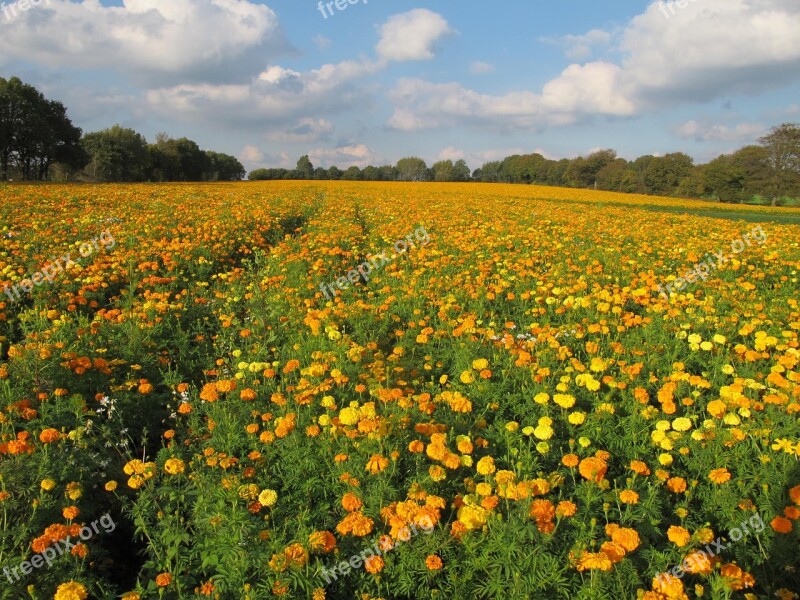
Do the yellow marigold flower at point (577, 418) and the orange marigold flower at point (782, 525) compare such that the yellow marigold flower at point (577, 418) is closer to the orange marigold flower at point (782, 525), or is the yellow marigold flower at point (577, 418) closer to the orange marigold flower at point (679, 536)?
the orange marigold flower at point (679, 536)

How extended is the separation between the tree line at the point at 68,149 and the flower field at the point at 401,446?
45.4m

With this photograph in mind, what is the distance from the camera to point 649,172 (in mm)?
60688

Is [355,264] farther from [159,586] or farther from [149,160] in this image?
[149,160]

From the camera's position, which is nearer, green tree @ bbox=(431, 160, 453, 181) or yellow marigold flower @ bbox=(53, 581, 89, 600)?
yellow marigold flower @ bbox=(53, 581, 89, 600)

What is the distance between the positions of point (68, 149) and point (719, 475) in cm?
5661

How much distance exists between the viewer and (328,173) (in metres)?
76.9

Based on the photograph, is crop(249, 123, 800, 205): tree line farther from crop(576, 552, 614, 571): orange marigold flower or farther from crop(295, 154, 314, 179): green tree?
crop(576, 552, 614, 571): orange marigold flower

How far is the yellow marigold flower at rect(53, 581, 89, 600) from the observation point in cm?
204

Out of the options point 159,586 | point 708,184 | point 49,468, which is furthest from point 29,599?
point 708,184

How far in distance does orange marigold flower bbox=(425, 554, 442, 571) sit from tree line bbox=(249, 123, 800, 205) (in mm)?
57040

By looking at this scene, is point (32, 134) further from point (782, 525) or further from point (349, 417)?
point (782, 525)

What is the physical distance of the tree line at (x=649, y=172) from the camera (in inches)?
1842

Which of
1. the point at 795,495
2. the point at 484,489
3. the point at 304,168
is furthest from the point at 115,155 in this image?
the point at 795,495

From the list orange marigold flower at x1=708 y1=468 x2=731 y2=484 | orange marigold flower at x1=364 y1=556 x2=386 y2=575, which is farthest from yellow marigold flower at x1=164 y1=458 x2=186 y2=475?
orange marigold flower at x1=708 y1=468 x2=731 y2=484
